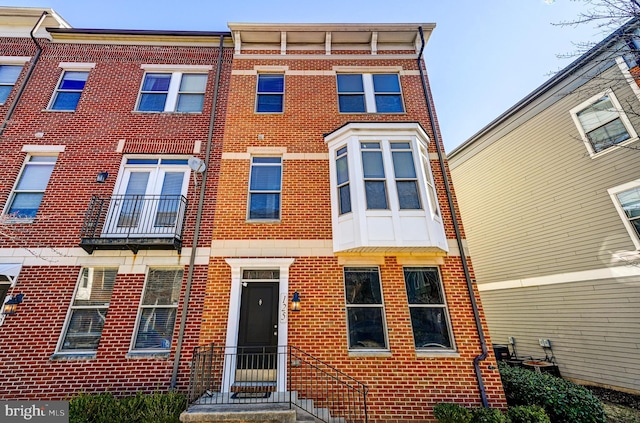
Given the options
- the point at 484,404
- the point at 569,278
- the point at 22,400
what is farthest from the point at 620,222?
the point at 22,400

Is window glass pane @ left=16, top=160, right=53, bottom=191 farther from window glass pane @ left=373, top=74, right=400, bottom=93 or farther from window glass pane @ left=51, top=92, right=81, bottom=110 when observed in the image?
window glass pane @ left=373, top=74, right=400, bottom=93

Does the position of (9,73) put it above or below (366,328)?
above

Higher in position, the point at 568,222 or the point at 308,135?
the point at 308,135

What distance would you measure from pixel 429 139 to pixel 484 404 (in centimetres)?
671

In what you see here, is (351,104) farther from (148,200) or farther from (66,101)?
(66,101)

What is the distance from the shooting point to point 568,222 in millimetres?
9328

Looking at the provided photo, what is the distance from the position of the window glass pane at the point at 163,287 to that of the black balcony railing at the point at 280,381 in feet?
4.95

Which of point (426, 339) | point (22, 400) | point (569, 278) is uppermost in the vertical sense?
point (569, 278)

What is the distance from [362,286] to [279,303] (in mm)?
2075

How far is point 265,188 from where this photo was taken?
7902 mm

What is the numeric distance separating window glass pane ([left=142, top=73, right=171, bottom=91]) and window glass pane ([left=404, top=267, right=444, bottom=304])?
9.79 m

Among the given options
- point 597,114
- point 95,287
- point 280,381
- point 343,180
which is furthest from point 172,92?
point 597,114

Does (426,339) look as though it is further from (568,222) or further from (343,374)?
(568,222)

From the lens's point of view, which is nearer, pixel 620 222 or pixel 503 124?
pixel 620 222
